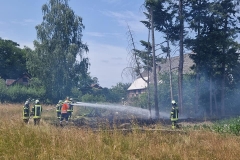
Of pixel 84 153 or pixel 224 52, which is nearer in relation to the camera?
pixel 84 153

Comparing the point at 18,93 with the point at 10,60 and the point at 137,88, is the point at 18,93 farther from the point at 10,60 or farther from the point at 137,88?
the point at 10,60

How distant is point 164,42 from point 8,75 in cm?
4584

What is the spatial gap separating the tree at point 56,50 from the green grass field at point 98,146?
2552 cm

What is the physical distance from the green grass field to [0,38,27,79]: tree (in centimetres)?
5323

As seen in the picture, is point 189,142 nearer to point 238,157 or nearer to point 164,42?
point 238,157

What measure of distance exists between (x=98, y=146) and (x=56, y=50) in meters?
27.4

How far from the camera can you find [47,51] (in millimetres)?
32406

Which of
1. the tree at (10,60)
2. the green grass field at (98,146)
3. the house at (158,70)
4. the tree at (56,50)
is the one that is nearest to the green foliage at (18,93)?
the tree at (56,50)

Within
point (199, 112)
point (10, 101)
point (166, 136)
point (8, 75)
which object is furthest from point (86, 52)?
point (8, 75)

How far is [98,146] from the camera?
5562mm

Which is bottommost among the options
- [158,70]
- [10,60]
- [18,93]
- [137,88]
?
[18,93]

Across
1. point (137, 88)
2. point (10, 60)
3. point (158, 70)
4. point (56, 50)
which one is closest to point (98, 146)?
point (56, 50)

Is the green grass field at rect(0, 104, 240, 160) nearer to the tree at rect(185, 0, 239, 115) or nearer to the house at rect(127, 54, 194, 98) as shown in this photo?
the tree at rect(185, 0, 239, 115)

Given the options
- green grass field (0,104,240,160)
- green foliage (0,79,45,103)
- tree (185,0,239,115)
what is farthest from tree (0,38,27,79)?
green grass field (0,104,240,160)
